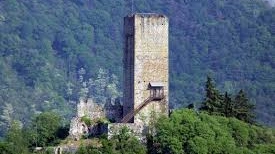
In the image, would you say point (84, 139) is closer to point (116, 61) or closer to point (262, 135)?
point (262, 135)

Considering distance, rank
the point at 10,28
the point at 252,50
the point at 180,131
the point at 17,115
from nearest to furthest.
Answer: the point at 180,131 → the point at 17,115 → the point at 252,50 → the point at 10,28

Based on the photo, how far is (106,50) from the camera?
169 metres

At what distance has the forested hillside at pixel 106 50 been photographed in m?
150

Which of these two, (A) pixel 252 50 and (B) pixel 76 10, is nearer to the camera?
(A) pixel 252 50

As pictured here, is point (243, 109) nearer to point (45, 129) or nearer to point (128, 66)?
point (128, 66)

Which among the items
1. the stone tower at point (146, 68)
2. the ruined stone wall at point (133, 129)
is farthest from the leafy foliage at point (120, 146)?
the stone tower at point (146, 68)

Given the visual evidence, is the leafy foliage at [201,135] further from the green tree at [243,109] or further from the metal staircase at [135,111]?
the green tree at [243,109]

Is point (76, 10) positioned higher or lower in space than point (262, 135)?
higher

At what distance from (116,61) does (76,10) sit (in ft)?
55.4

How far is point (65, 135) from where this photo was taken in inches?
3191

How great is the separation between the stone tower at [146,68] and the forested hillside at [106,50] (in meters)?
56.3

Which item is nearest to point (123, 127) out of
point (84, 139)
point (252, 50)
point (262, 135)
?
point (84, 139)

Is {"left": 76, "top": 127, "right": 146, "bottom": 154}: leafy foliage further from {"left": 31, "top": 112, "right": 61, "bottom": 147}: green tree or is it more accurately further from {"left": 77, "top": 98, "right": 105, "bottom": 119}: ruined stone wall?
{"left": 31, "top": 112, "right": 61, "bottom": 147}: green tree

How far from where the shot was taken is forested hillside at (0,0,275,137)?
14988cm
